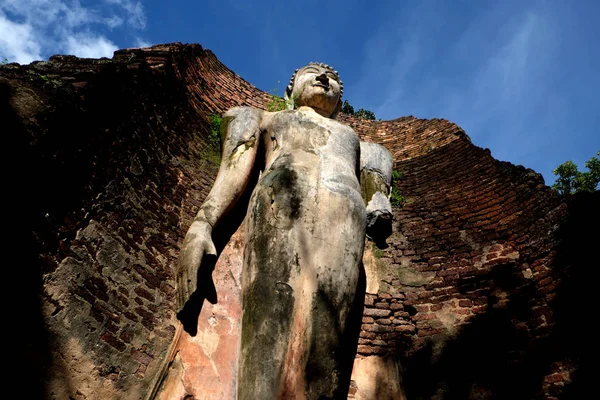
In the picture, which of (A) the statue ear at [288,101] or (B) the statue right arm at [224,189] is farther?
(A) the statue ear at [288,101]

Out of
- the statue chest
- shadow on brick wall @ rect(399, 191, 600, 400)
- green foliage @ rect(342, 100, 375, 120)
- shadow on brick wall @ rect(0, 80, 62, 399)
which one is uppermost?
green foliage @ rect(342, 100, 375, 120)

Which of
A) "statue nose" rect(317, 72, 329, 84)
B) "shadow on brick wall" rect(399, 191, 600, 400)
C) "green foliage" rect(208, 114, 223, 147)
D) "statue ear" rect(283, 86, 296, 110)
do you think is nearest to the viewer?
"shadow on brick wall" rect(399, 191, 600, 400)

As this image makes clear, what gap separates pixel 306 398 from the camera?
2391 millimetres

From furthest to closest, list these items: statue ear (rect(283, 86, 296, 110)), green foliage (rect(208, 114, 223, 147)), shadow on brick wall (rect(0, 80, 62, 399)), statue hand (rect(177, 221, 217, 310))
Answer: green foliage (rect(208, 114, 223, 147)) → statue ear (rect(283, 86, 296, 110)) → statue hand (rect(177, 221, 217, 310)) → shadow on brick wall (rect(0, 80, 62, 399))

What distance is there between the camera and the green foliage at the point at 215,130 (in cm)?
578

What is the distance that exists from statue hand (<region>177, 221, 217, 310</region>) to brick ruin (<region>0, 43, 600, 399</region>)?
21cm

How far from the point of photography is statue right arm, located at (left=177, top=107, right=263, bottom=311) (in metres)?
2.93

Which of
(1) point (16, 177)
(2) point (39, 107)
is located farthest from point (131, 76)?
(1) point (16, 177)

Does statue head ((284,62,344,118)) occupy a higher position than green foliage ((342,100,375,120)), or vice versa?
green foliage ((342,100,375,120))

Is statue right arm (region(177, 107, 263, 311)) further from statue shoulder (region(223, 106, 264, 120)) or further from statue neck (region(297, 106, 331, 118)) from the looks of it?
statue neck (region(297, 106, 331, 118))

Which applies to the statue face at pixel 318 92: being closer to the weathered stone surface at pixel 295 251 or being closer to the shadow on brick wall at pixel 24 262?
the weathered stone surface at pixel 295 251

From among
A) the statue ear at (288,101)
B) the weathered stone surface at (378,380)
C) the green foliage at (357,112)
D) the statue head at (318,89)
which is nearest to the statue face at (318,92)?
the statue head at (318,89)

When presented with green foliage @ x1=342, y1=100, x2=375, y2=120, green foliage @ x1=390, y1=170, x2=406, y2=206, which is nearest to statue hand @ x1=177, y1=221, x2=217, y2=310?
green foliage @ x1=390, y1=170, x2=406, y2=206

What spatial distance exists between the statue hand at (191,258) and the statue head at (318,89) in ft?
5.25
